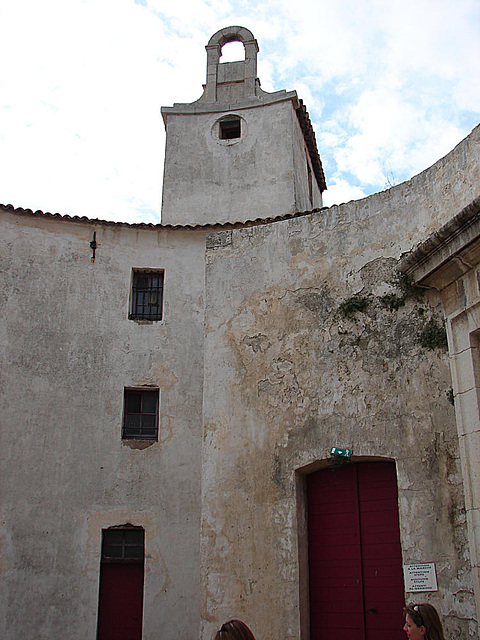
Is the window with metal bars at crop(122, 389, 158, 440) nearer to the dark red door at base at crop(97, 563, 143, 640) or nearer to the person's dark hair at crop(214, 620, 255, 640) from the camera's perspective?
the dark red door at base at crop(97, 563, 143, 640)

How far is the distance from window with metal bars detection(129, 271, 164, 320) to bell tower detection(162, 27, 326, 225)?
3739 mm

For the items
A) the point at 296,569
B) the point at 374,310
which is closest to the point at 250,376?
the point at 374,310

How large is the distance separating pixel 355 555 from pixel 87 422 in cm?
620

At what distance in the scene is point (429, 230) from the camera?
31.2ft

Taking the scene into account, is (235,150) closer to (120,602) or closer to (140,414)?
(140,414)

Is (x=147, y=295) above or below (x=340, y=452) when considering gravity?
above

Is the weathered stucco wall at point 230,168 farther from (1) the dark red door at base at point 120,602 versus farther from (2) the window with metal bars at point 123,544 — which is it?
(1) the dark red door at base at point 120,602

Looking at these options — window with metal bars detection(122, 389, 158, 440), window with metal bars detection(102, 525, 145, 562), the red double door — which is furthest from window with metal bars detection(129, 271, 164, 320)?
the red double door

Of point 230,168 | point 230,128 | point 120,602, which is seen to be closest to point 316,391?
point 120,602

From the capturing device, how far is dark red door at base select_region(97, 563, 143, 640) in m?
12.5

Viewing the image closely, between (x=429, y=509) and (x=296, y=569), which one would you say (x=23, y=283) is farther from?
(x=429, y=509)

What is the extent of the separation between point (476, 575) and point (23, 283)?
9980 mm

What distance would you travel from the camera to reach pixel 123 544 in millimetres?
13055

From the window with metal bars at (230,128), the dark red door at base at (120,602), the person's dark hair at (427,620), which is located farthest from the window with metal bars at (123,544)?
the window with metal bars at (230,128)
